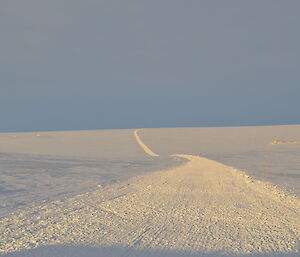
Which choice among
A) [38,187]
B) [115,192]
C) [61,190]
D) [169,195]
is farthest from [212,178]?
[38,187]

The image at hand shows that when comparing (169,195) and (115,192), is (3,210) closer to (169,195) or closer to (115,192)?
(115,192)

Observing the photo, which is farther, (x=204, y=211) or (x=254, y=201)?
(x=254, y=201)

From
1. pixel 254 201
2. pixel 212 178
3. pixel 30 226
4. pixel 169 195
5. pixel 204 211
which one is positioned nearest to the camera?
pixel 30 226

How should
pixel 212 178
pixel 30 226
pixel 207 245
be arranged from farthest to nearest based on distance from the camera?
pixel 212 178
pixel 30 226
pixel 207 245

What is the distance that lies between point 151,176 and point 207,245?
7764 millimetres

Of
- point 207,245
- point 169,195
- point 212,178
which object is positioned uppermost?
point 212,178

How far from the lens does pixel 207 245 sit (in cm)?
556

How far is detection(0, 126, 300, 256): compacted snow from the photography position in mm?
5418

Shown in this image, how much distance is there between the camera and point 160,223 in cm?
676

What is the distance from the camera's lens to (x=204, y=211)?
25.6 feet

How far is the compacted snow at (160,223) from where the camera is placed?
542cm

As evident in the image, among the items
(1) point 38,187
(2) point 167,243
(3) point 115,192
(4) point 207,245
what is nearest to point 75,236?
(2) point 167,243

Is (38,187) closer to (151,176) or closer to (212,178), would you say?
(151,176)

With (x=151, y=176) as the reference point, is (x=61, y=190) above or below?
below
